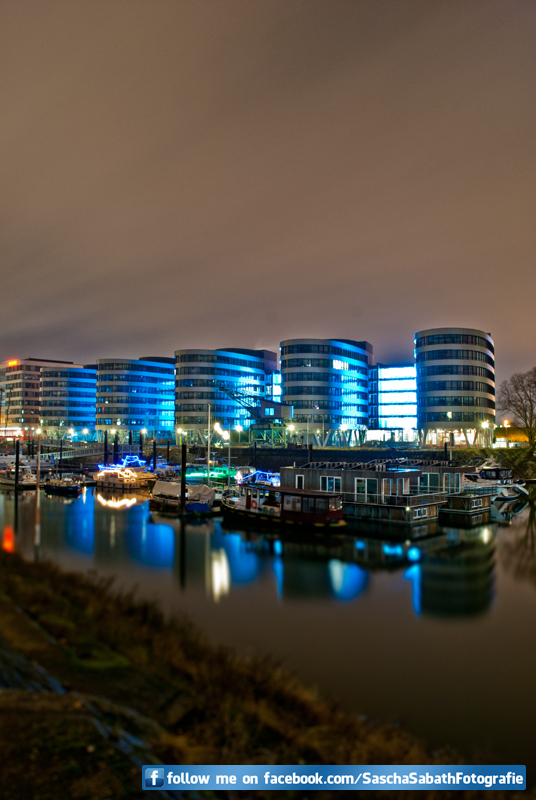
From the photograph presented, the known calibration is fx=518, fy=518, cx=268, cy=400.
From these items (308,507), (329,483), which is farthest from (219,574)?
(329,483)

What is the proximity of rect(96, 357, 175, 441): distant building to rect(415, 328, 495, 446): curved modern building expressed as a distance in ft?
247

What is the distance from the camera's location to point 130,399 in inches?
6043

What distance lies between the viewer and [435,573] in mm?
31938

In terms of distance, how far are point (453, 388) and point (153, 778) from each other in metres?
105

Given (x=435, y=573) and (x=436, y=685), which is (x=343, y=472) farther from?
(x=436, y=685)

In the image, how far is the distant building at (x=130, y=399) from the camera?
501ft

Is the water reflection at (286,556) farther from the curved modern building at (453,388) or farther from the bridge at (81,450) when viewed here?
the bridge at (81,450)

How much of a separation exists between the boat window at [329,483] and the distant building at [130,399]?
346ft

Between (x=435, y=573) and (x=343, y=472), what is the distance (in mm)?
18687

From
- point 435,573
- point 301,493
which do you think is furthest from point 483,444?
point 435,573

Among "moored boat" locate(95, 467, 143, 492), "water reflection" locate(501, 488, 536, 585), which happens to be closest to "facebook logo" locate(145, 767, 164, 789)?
"water reflection" locate(501, 488, 536, 585)

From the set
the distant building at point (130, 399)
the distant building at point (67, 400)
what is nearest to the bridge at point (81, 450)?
the distant building at point (130, 399)

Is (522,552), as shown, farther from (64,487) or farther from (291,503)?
(64,487)

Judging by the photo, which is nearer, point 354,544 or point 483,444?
point 354,544
